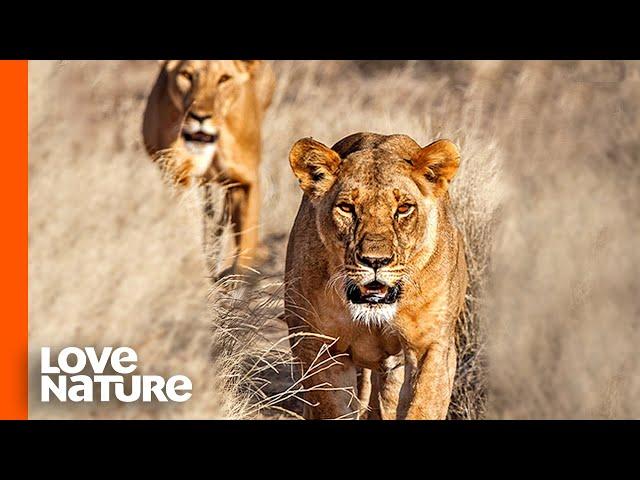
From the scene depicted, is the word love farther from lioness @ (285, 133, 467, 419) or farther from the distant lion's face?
the distant lion's face

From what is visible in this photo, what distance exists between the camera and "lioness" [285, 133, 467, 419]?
5230mm

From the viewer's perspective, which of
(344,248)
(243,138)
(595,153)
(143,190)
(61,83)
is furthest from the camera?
(243,138)

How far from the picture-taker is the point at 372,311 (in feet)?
17.1

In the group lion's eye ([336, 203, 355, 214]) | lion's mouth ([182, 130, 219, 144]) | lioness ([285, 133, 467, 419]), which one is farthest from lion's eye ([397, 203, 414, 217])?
lion's mouth ([182, 130, 219, 144])

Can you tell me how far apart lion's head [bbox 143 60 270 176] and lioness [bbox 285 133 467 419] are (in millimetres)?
2829

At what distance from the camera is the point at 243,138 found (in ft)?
29.2

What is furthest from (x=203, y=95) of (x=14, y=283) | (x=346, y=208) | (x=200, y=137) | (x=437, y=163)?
(x=14, y=283)

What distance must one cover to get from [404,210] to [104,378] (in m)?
1.42

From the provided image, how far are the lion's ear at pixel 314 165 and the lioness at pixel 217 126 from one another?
8.49 ft

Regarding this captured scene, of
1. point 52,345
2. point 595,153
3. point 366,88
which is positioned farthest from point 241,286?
point 366,88

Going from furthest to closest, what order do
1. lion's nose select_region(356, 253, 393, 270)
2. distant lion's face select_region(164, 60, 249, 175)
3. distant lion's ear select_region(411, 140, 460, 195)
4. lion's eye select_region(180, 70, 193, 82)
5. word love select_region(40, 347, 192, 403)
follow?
lion's eye select_region(180, 70, 193, 82) → distant lion's face select_region(164, 60, 249, 175) → distant lion's ear select_region(411, 140, 460, 195) → lion's nose select_region(356, 253, 393, 270) → word love select_region(40, 347, 192, 403)

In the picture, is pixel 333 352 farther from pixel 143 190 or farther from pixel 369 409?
pixel 143 190

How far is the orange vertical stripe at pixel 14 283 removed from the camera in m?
4.46

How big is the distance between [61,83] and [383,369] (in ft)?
5.76
